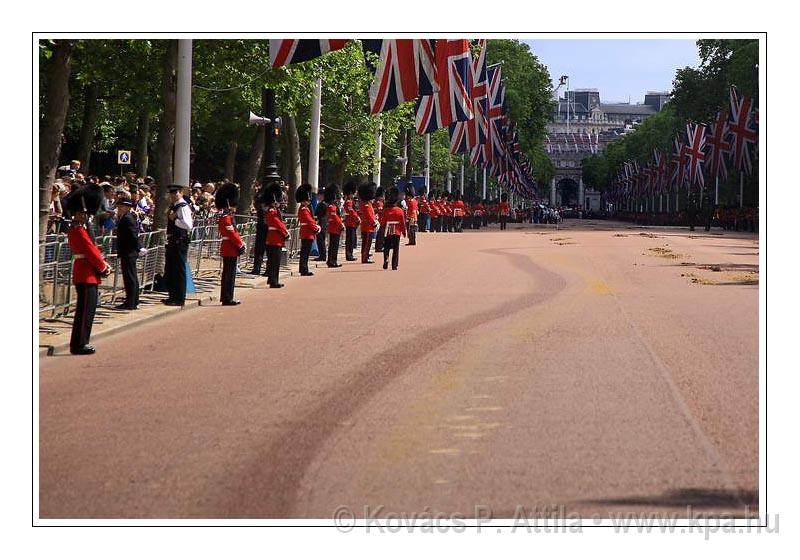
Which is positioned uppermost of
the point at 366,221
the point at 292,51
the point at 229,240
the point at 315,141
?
the point at 292,51

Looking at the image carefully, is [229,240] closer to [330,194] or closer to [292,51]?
[292,51]

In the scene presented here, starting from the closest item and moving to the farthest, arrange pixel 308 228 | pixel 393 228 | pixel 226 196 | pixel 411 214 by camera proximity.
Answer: pixel 226 196 < pixel 308 228 < pixel 393 228 < pixel 411 214

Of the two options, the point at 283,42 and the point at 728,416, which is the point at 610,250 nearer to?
the point at 283,42

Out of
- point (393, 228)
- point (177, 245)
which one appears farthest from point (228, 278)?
point (393, 228)

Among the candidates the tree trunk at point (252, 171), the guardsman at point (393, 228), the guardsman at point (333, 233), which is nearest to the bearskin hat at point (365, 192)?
the guardsman at point (333, 233)

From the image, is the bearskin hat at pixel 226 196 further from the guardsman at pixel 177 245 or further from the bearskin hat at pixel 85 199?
the bearskin hat at pixel 85 199

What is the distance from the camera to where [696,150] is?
8050cm

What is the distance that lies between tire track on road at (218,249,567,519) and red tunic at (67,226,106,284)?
2.77 metres

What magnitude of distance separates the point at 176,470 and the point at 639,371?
554cm

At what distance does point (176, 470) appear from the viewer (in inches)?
345

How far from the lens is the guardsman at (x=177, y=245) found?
67.6ft

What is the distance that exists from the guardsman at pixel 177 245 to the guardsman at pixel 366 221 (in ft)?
39.2

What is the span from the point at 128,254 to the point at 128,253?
13 millimetres
